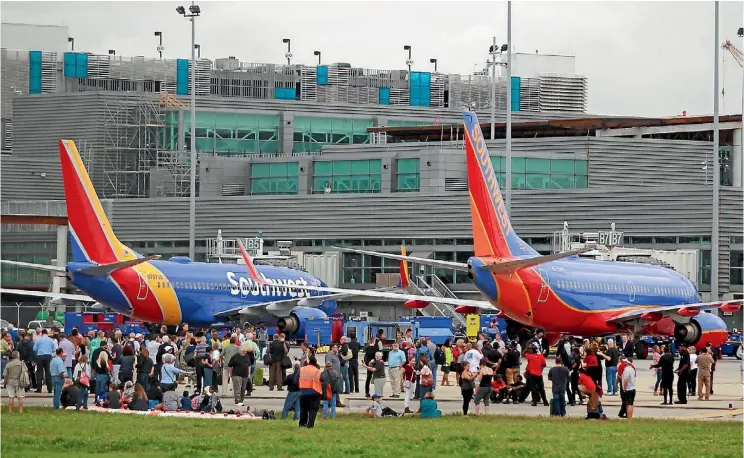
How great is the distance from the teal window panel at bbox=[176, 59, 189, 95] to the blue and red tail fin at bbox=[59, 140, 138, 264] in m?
59.9

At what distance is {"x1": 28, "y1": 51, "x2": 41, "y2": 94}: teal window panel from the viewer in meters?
118

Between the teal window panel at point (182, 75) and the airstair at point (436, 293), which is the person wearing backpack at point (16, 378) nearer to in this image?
the airstair at point (436, 293)

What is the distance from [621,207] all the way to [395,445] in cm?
5938

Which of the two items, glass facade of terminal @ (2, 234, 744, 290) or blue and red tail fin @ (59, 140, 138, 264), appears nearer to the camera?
blue and red tail fin @ (59, 140, 138, 264)

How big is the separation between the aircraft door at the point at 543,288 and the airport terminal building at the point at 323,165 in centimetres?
3101

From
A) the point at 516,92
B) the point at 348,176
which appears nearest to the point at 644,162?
the point at 348,176

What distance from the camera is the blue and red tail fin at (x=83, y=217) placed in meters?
54.9

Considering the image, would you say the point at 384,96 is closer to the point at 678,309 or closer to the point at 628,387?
the point at 678,309

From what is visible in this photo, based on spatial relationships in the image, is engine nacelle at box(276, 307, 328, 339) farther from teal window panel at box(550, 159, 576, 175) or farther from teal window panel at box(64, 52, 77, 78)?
teal window panel at box(64, 52, 77, 78)

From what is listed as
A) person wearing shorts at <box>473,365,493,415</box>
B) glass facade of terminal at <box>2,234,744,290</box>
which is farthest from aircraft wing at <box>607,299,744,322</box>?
glass facade of terminal at <box>2,234,744,290</box>

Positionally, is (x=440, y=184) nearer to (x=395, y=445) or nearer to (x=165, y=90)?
(x=165, y=90)

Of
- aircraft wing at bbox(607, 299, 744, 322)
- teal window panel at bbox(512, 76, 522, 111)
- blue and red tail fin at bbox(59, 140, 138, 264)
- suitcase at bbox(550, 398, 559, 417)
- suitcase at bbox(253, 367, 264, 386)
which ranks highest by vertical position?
teal window panel at bbox(512, 76, 522, 111)

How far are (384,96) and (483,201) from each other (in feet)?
247

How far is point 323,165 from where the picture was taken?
96.0 m
